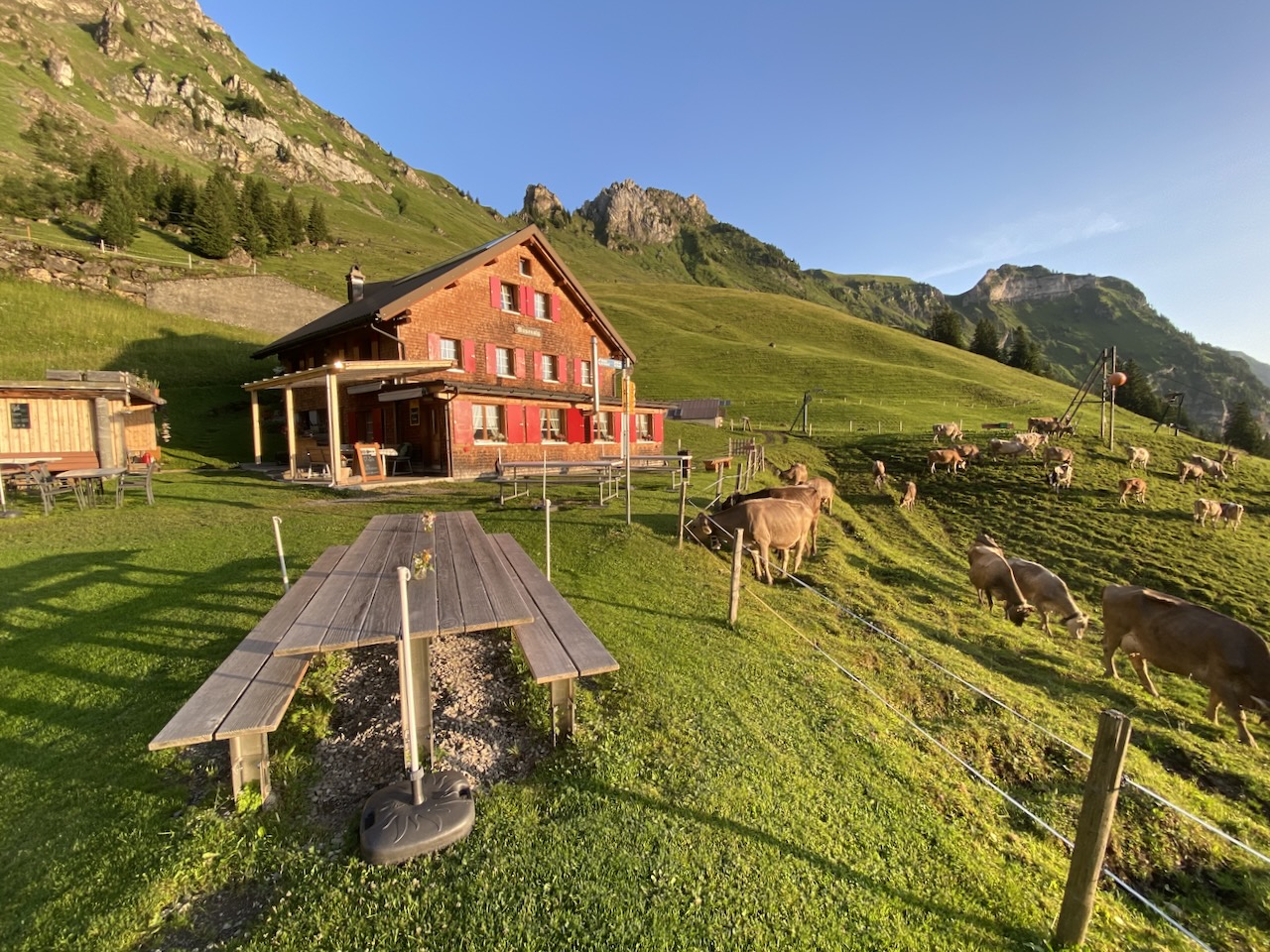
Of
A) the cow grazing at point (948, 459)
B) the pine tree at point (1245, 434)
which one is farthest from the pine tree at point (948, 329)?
the cow grazing at point (948, 459)

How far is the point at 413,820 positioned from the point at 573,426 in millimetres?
24434

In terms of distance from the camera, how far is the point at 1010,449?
2717 centimetres

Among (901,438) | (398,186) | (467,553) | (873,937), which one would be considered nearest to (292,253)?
(901,438)

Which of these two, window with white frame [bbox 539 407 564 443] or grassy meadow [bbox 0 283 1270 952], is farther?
window with white frame [bbox 539 407 564 443]

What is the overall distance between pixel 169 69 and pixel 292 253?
121 metres

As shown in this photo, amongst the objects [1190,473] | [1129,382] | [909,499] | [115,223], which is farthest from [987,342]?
[115,223]

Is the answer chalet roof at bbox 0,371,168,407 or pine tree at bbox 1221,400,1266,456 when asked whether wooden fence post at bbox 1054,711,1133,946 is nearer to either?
chalet roof at bbox 0,371,168,407

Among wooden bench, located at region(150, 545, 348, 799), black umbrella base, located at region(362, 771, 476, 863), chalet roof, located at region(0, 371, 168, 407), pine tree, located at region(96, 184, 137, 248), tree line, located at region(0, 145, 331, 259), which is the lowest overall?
black umbrella base, located at region(362, 771, 476, 863)

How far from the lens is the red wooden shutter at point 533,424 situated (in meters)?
24.4

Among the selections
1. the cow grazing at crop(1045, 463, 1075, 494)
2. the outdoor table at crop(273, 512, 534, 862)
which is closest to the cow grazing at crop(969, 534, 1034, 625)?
the outdoor table at crop(273, 512, 534, 862)

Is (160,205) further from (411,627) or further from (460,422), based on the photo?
(411,627)

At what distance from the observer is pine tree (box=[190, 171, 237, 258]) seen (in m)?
62.8

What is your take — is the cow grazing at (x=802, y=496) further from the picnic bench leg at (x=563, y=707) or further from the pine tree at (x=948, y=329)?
the pine tree at (x=948, y=329)

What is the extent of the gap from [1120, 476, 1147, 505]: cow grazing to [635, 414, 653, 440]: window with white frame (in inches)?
885
